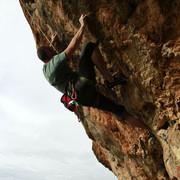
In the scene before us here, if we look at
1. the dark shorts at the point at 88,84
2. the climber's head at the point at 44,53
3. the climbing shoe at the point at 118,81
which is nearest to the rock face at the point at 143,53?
the climbing shoe at the point at 118,81

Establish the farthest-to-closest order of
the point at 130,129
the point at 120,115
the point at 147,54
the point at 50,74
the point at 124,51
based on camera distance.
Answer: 1. the point at 130,129
2. the point at 120,115
3. the point at 50,74
4. the point at 124,51
5. the point at 147,54

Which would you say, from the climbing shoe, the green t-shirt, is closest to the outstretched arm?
the green t-shirt

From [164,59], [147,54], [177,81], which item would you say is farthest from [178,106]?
[147,54]

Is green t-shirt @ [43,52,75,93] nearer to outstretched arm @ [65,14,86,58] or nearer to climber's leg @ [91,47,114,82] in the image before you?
outstretched arm @ [65,14,86,58]

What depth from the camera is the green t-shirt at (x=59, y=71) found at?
3.46 m

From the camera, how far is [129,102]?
410 cm

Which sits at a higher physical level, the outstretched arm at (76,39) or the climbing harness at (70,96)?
the outstretched arm at (76,39)

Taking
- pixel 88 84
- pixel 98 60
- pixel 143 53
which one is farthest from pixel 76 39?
pixel 143 53

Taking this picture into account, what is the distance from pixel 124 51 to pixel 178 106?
1.29m

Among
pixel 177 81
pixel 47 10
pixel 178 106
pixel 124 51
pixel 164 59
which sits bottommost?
pixel 178 106

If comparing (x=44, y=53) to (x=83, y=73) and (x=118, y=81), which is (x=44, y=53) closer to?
(x=83, y=73)

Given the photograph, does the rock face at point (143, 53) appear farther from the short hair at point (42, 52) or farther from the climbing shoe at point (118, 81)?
the short hair at point (42, 52)

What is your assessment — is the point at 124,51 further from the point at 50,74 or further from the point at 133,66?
the point at 50,74

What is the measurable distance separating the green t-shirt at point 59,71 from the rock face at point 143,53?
A: 81cm
